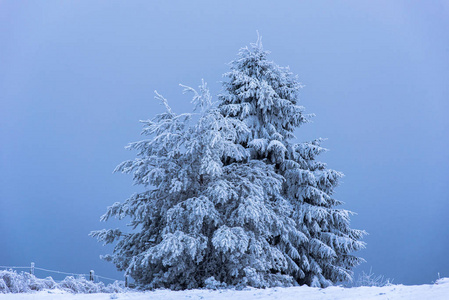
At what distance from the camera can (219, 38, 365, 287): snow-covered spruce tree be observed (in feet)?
51.0

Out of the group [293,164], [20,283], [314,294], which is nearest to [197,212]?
[314,294]

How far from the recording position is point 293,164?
53.1ft

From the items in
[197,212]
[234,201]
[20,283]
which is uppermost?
[234,201]

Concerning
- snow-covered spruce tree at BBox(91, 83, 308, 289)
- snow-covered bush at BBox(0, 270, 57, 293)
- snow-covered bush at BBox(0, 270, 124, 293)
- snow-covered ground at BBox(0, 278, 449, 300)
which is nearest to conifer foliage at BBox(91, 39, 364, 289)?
snow-covered spruce tree at BBox(91, 83, 308, 289)

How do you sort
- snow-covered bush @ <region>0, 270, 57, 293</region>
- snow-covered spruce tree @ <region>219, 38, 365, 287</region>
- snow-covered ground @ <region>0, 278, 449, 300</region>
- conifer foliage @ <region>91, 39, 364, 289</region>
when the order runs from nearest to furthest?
snow-covered ground @ <region>0, 278, 449, 300</region> < snow-covered bush @ <region>0, 270, 57, 293</region> < conifer foliage @ <region>91, 39, 364, 289</region> < snow-covered spruce tree @ <region>219, 38, 365, 287</region>

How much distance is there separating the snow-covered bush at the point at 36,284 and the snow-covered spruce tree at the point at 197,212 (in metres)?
1.95

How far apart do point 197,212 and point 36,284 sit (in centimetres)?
439

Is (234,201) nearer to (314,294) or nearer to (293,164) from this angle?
(293,164)

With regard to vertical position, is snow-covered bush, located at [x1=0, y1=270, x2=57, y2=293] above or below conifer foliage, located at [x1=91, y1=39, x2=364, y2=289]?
below

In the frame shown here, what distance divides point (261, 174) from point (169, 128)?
3.29m

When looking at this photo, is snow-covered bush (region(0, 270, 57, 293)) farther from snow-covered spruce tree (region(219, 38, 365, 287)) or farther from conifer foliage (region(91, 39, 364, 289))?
snow-covered spruce tree (region(219, 38, 365, 287))

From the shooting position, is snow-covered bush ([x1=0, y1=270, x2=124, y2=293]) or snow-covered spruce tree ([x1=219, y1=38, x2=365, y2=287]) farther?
snow-covered spruce tree ([x1=219, y1=38, x2=365, y2=287])

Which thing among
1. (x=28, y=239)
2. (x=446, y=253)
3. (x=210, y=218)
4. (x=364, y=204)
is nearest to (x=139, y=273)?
(x=210, y=218)

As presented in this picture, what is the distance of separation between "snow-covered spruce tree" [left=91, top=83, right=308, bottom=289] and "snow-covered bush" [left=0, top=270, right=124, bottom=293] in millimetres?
1952
